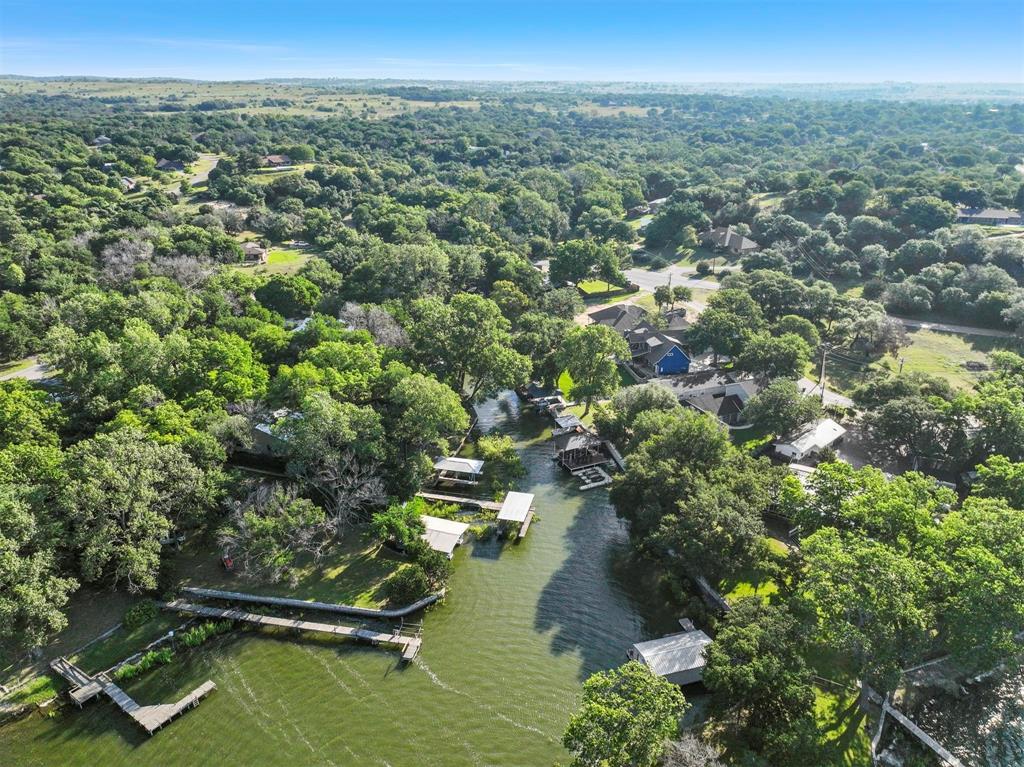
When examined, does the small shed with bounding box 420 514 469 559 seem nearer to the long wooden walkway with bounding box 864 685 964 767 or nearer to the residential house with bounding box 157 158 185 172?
the long wooden walkway with bounding box 864 685 964 767

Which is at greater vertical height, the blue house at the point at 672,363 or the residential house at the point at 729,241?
the residential house at the point at 729,241

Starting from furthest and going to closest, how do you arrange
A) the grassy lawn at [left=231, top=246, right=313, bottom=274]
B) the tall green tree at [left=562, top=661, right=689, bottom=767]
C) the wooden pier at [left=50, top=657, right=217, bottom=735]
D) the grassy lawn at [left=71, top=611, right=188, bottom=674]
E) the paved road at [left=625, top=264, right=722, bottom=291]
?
the paved road at [left=625, top=264, right=722, bottom=291]
the grassy lawn at [left=231, top=246, right=313, bottom=274]
the grassy lawn at [left=71, top=611, right=188, bottom=674]
the wooden pier at [left=50, top=657, right=217, bottom=735]
the tall green tree at [left=562, top=661, right=689, bottom=767]

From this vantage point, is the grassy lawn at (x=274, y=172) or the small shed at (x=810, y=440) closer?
the small shed at (x=810, y=440)


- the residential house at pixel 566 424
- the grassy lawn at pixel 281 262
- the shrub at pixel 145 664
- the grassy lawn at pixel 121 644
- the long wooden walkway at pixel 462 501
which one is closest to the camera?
the shrub at pixel 145 664

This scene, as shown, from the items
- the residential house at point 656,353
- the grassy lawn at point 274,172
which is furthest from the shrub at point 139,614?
the grassy lawn at point 274,172

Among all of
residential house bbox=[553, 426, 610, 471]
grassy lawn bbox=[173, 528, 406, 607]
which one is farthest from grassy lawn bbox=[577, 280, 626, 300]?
grassy lawn bbox=[173, 528, 406, 607]

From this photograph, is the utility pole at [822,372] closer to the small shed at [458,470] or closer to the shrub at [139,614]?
the small shed at [458,470]

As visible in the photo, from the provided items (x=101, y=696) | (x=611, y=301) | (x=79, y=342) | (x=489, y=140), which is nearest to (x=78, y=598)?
(x=101, y=696)
